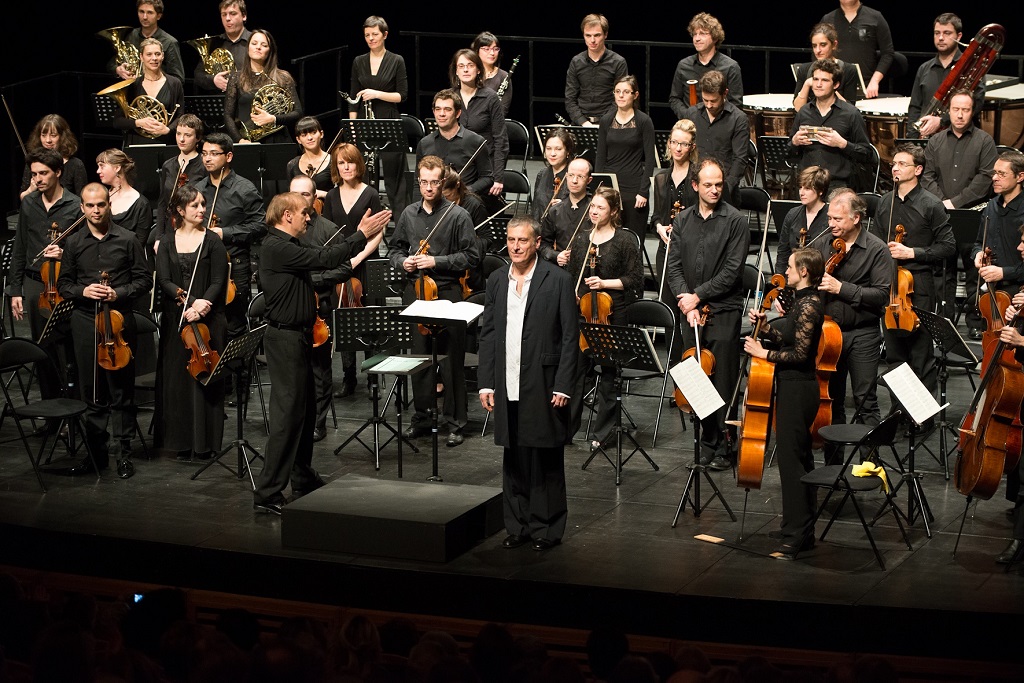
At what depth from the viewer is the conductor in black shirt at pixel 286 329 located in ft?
22.8

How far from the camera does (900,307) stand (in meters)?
8.00

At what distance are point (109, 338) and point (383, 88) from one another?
412 centimetres

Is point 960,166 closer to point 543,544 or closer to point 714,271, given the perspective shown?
point 714,271

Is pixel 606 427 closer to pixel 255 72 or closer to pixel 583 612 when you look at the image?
pixel 583 612

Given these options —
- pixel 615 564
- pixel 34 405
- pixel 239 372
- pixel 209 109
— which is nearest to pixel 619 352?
pixel 615 564

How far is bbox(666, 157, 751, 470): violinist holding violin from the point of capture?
25.0ft

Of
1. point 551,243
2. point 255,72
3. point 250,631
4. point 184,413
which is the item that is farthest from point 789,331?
point 255,72

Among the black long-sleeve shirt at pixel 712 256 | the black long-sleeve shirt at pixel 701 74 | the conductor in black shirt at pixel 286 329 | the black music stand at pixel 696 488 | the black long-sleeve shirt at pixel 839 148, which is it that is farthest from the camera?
the black long-sleeve shirt at pixel 701 74

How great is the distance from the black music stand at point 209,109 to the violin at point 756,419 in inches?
226

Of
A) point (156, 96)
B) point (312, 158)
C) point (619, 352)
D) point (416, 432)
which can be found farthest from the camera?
point (156, 96)

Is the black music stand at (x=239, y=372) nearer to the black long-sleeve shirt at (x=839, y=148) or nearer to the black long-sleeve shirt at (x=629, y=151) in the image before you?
the black long-sleeve shirt at (x=629, y=151)

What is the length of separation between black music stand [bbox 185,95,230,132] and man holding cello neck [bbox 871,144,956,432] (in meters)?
5.36

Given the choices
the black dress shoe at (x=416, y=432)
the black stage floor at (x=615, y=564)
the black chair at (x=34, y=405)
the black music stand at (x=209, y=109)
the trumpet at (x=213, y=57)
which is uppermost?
the trumpet at (x=213, y=57)

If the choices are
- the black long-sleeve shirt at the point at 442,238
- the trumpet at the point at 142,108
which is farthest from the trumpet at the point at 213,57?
the black long-sleeve shirt at the point at 442,238
